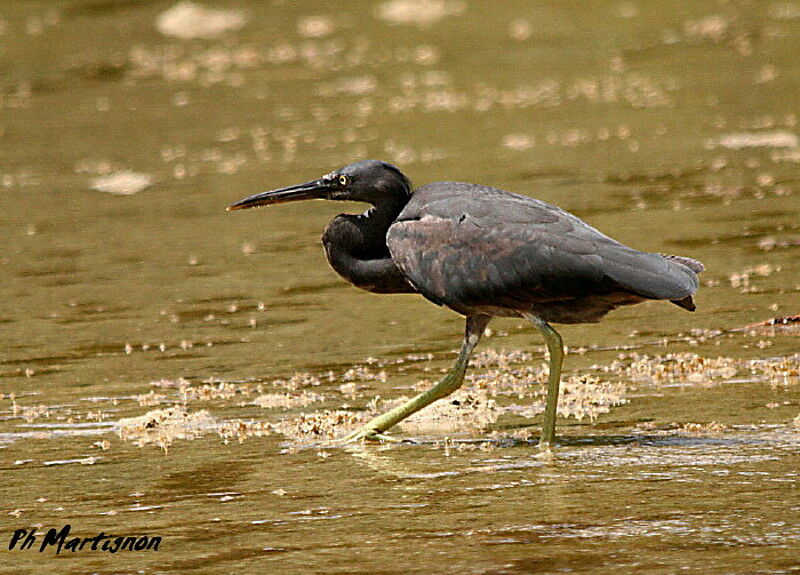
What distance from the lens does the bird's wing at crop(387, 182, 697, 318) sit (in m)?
6.32

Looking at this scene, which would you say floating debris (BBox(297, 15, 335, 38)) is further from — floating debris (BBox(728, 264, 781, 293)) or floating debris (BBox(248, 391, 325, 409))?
floating debris (BBox(248, 391, 325, 409))

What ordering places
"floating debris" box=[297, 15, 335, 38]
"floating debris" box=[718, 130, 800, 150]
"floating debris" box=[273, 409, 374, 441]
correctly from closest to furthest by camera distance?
"floating debris" box=[273, 409, 374, 441]
"floating debris" box=[718, 130, 800, 150]
"floating debris" box=[297, 15, 335, 38]

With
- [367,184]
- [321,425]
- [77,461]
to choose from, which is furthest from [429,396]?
[77,461]

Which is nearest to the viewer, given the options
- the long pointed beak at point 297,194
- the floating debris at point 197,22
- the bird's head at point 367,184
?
the bird's head at point 367,184

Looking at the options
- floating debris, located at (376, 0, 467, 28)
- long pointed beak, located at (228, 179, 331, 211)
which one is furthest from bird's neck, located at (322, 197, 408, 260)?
floating debris, located at (376, 0, 467, 28)

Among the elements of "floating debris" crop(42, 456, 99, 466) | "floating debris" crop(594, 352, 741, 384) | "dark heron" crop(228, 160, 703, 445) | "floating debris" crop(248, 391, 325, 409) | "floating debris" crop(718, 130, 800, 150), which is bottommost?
"floating debris" crop(42, 456, 99, 466)

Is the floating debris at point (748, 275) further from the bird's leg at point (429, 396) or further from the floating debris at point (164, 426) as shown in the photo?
the floating debris at point (164, 426)

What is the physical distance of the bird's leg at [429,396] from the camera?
21.5 ft

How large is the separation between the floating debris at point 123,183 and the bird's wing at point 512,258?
719 centimetres

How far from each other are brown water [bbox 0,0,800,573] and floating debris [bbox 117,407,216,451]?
0.09 metres

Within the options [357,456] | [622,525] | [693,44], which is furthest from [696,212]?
[693,44]

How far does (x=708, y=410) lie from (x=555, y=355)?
71 cm

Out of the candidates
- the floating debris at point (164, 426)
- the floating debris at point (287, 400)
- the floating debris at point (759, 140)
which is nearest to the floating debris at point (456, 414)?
the floating debris at point (287, 400)

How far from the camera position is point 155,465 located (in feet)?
20.6
